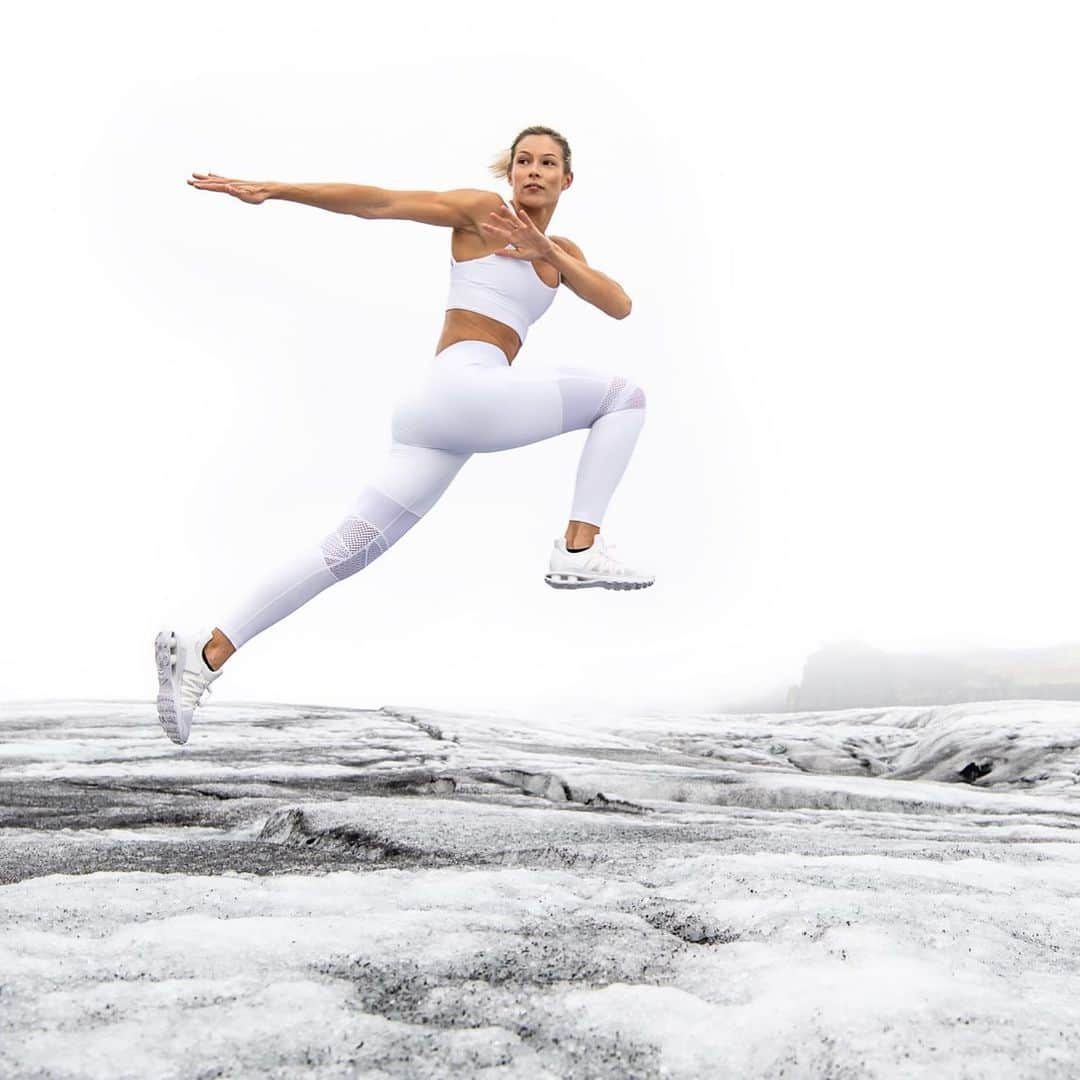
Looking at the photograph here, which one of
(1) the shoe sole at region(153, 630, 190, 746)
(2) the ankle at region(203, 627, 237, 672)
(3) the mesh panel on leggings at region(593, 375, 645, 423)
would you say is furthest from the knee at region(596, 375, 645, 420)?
(1) the shoe sole at region(153, 630, 190, 746)

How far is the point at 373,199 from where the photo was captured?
332 cm

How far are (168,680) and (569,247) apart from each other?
6.93 feet

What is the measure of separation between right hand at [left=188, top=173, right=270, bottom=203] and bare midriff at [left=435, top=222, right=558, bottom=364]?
0.66 metres

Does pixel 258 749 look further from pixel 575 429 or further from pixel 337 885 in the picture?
pixel 337 885

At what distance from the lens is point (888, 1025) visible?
119 cm

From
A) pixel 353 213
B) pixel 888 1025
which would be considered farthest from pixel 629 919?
pixel 353 213

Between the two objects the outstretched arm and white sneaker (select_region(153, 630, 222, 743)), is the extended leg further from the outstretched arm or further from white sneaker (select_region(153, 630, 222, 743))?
the outstretched arm

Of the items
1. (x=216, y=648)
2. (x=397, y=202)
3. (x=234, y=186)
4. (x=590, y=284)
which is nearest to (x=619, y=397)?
(x=590, y=284)

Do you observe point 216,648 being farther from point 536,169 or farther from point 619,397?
point 536,169

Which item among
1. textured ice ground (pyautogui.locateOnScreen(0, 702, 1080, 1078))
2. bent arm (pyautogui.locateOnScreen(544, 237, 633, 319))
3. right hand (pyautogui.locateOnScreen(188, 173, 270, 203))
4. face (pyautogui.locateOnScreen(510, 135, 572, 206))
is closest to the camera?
textured ice ground (pyautogui.locateOnScreen(0, 702, 1080, 1078))

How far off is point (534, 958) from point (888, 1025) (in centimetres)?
48

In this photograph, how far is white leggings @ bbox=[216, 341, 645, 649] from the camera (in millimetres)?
3316

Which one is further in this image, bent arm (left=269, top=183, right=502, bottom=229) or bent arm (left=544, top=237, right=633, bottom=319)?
bent arm (left=544, top=237, right=633, bottom=319)

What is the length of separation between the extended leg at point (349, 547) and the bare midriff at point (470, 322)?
0.41 meters
